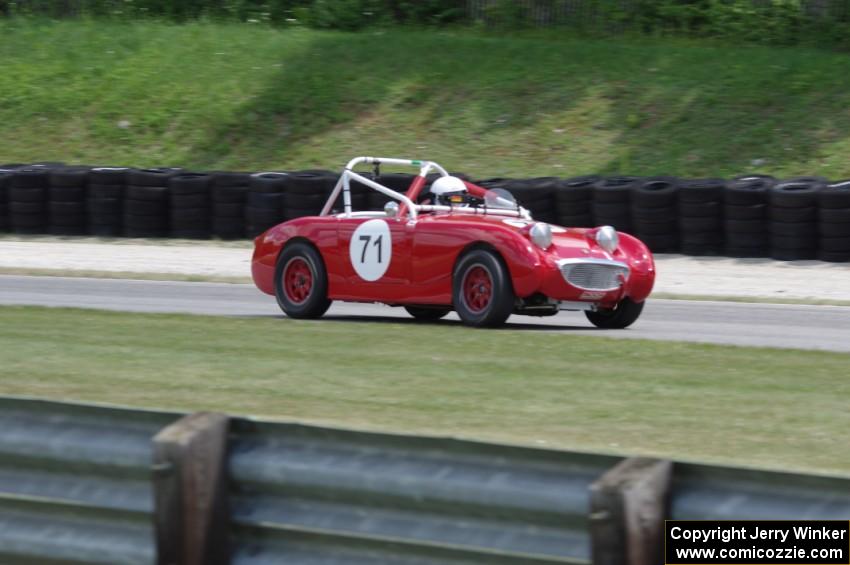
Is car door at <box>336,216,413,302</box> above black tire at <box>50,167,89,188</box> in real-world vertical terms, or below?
above

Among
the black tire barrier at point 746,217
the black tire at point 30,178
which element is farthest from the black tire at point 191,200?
the black tire barrier at point 746,217

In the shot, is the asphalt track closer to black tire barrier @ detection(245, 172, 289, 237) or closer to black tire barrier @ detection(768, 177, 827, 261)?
black tire barrier @ detection(768, 177, 827, 261)

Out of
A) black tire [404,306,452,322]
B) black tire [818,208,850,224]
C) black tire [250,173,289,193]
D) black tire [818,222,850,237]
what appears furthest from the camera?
black tire [250,173,289,193]

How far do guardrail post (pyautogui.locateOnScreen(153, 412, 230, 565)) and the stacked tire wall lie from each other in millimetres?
9792

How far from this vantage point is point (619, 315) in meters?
11.8

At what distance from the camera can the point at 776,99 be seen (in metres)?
24.3

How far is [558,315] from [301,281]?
2.55 metres

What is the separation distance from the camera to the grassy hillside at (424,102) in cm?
2372

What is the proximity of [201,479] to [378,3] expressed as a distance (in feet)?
97.0

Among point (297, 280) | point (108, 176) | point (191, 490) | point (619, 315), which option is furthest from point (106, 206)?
point (191, 490)

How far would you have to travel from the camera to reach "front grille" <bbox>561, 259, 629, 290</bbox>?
35.9ft

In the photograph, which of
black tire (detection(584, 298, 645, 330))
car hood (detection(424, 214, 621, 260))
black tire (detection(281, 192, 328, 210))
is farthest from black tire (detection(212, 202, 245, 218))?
black tire (detection(584, 298, 645, 330))

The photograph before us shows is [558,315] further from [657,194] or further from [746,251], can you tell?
[746,251]

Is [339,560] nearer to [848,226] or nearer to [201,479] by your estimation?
[201,479]
